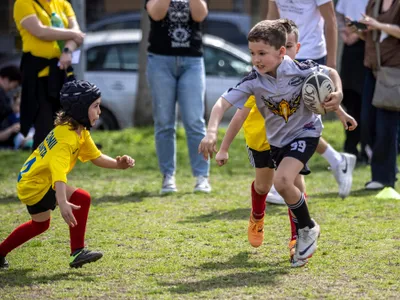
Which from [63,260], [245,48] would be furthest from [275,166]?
[245,48]

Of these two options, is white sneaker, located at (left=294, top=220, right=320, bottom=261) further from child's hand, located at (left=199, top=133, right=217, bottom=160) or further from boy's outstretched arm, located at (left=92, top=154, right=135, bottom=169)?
boy's outstretched arm, located at (left=92, top=154, right=135, bottom=169)

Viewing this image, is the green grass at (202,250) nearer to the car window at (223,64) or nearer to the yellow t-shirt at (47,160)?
the yellow t-shirt at (47,160)

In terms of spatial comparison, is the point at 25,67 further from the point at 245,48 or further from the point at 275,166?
the point at 245,48

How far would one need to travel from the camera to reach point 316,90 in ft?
17.8

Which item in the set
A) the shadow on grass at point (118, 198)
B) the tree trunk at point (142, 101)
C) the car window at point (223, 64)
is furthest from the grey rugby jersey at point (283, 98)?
the car window at point (223, 64)

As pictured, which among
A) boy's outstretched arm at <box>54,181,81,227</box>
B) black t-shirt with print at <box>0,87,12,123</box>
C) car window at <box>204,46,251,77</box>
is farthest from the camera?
car window at <box>204,46,251,77</box>

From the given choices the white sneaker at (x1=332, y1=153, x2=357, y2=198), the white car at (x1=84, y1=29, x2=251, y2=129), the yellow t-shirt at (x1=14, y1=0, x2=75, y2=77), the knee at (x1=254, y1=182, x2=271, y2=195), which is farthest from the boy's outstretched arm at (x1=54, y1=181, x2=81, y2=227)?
the white car at (x1=84, y1=29, x2=251, y2=129)

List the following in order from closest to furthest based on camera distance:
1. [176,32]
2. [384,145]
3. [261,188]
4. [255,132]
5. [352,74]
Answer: [261,188], [255,132], [176,32], [384,145], [352,74]

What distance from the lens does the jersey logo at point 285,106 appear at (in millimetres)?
5574

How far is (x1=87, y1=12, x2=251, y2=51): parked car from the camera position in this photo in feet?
73.4

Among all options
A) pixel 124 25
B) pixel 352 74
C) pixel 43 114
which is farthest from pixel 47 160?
pixel 124 25

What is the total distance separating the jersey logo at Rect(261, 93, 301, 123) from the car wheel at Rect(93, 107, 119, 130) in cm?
973

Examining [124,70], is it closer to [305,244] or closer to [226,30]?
[226,30]

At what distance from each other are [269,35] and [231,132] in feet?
2.29
